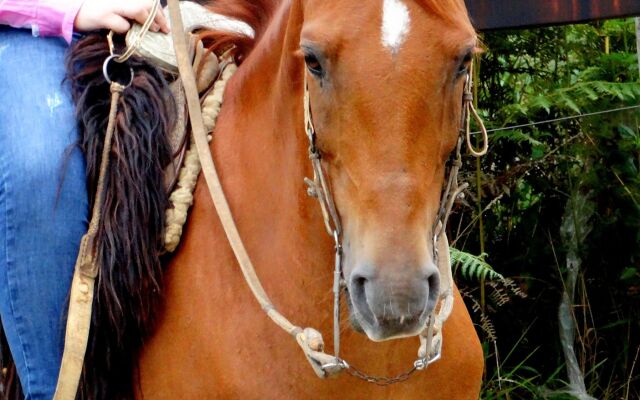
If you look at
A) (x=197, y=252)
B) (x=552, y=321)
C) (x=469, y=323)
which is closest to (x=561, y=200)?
(x=552, y=321)

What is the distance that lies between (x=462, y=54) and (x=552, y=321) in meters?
3.37

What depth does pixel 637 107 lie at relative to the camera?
4895 millimetres

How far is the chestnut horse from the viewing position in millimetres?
2193

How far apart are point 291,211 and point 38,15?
A: 3.14 feet

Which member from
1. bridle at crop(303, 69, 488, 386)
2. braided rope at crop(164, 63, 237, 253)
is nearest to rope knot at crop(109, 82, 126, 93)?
braided rope at crop(164, 63, 237, 253)

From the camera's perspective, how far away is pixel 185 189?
2867 millimetres

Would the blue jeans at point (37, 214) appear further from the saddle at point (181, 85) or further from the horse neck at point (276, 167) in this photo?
the horse neck at point (276, 167)

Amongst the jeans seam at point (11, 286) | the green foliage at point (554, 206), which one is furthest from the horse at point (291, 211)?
the green foliage at point (554, 206)

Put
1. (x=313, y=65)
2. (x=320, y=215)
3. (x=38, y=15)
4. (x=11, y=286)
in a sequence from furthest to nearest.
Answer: (x=38, y=15) → (x=11, y=286) → (x=320, y=215) → (x=313, y=65)

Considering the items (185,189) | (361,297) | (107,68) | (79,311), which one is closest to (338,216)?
(361,297)

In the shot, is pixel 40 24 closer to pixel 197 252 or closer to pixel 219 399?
pixel 197 252

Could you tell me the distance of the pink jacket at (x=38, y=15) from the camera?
2957 mm

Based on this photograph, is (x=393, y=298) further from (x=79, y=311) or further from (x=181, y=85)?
(x=181, y=85)

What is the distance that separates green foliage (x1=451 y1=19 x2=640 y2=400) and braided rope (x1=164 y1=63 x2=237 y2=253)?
2.31 m
